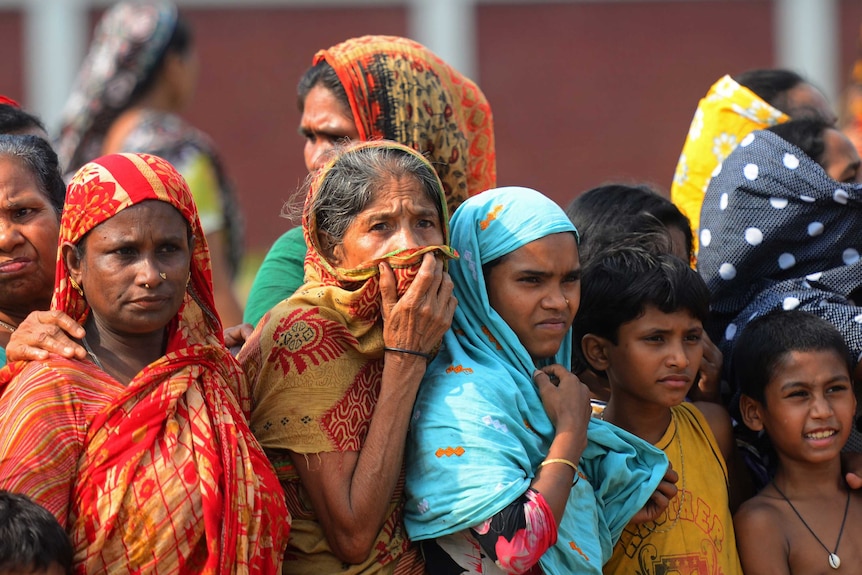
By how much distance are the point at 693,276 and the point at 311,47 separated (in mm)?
13886

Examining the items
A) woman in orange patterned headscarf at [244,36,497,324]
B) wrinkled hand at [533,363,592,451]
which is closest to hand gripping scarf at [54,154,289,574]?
wrinkled hand at [533,363,592,451]

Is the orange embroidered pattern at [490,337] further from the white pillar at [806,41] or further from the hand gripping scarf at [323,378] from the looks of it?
the white pillar at [806,41]

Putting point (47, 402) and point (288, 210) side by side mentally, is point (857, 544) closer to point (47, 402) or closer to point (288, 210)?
point (288, 210)

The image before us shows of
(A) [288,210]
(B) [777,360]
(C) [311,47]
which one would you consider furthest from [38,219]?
(C) [311,47]

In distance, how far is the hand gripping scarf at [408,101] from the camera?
454 centimetres

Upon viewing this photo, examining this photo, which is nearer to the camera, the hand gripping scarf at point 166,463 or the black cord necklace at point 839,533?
the hand gripping scarf at point 166,463

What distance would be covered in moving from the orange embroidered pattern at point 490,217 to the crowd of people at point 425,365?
2cm

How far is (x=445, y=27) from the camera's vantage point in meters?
17.9

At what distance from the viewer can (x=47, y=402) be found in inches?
130

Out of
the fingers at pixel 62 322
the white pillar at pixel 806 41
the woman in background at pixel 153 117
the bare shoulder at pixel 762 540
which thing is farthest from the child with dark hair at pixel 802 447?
the white pillar at pixel 806 41

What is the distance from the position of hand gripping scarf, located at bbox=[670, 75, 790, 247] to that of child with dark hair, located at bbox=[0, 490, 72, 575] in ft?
10.0

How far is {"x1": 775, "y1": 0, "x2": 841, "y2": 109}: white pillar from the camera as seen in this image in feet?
58.4

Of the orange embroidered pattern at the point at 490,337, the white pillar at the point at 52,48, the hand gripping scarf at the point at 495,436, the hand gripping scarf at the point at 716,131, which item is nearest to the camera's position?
the hand gripping scarf at the point at 495,436

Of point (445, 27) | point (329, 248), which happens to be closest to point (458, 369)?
point (329, 248)
